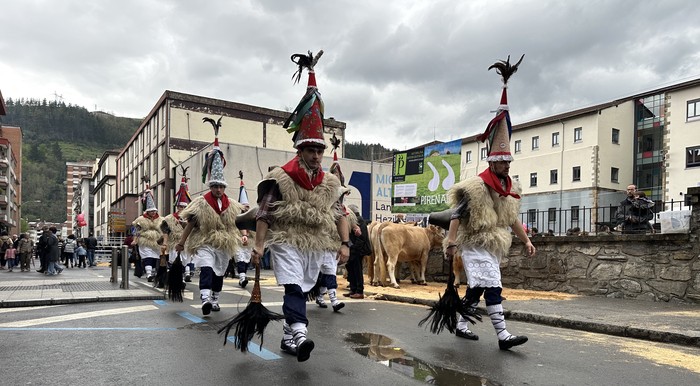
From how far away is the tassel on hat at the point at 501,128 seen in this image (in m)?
6.00

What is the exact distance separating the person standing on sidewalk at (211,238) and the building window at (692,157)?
43.2 meters

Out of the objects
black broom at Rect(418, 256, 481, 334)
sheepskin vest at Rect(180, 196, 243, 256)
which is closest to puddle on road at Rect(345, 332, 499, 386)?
black broom at Rect(418, 256, 481, 334)

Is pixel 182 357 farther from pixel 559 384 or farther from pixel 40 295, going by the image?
pixel 40 295

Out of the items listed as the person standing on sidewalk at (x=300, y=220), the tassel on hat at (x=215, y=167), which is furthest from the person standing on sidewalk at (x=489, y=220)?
the tassel on hat at (x=215, y=167)

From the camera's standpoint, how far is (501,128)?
6105mm

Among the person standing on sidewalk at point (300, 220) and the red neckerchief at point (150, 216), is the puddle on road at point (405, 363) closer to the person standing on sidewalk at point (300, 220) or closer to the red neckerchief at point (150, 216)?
the person standing on sidewalk at point (300, 220)

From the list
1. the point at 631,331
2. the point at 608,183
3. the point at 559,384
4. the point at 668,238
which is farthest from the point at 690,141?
the point at 559,384

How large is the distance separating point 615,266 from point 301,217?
25.6 feet

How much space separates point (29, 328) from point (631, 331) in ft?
23.5

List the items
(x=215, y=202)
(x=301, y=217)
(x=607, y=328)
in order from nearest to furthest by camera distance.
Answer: (x=301, y=217)
(x=607, y=328)
(x=215, y=202)

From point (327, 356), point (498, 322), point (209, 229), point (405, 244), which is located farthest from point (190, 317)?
point (405, 244)

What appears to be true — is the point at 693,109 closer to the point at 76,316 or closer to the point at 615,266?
the point at 615,266

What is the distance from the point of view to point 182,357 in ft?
15.8

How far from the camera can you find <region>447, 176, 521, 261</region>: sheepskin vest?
5.73m
